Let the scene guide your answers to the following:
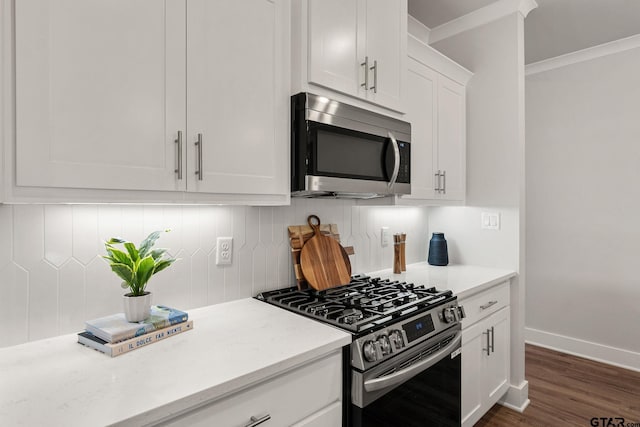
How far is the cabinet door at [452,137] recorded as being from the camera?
243 centimetres

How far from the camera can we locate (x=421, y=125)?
7.39 ft

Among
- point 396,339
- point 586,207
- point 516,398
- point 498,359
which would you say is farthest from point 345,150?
point 586,207

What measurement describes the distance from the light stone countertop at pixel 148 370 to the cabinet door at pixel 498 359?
1.37m

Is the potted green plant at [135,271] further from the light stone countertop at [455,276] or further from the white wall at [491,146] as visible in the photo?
the white wall at [491,146]

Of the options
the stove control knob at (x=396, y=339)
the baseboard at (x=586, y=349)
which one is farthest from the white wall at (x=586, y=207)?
the stove control knob at (x=396, y=339)

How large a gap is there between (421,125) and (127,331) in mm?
1846

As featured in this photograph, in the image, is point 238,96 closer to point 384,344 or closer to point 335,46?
point 335,46

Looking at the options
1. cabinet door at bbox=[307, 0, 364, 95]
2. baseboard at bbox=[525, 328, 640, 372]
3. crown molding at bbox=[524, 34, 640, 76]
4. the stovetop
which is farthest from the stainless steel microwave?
baseboard at bbox=[525, 328, 640, 372]

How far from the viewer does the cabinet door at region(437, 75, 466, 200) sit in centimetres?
243

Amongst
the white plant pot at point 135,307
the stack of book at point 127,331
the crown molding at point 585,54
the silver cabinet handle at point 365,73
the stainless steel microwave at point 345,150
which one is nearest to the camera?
the stack of book at point 127,331

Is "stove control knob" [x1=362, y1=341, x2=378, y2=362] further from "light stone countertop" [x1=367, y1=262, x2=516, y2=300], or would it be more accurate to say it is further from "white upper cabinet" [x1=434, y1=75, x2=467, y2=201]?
"white upper cabinet" [x1=434, y1=75, x2=467, y2=201]

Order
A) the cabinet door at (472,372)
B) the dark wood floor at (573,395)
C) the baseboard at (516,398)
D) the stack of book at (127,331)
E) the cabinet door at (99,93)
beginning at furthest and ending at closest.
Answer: the baseboard at (516,398)
the dark wood floor at (573,395)
the cabinet door at (472,372)
the stack of book at (127,331)
the cabinet door at (99,93)

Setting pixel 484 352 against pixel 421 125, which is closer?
pixel 484 352

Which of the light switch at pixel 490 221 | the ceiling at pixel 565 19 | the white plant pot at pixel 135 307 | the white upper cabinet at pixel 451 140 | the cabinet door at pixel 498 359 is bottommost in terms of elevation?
the cabinet door at pixel 498 359
